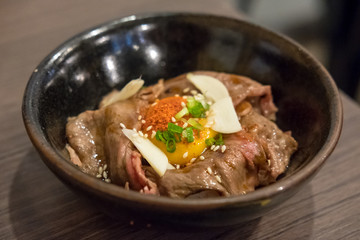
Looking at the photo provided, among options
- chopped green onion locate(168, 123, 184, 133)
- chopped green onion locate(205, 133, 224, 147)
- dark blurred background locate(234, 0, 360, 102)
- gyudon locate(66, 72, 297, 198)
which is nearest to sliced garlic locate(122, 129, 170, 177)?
gyudon locate(66, 72, 297, 198)

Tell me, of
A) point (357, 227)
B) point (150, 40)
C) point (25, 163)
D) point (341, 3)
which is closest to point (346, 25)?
point (341, 3)

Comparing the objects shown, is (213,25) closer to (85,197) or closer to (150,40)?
(150,40)

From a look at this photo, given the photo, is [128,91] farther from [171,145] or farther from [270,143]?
[270,143]

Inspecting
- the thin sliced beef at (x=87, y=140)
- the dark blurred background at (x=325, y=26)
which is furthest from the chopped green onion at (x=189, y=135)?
the dark blurred background at (x=325, y=26)

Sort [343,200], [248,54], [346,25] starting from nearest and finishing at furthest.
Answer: [343,200]
[248,54]
[346,25]

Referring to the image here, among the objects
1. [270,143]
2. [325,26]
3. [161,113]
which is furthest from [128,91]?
[325,26]

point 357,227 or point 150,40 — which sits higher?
point 150,40

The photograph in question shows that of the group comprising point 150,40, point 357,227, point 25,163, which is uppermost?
point 150,40
